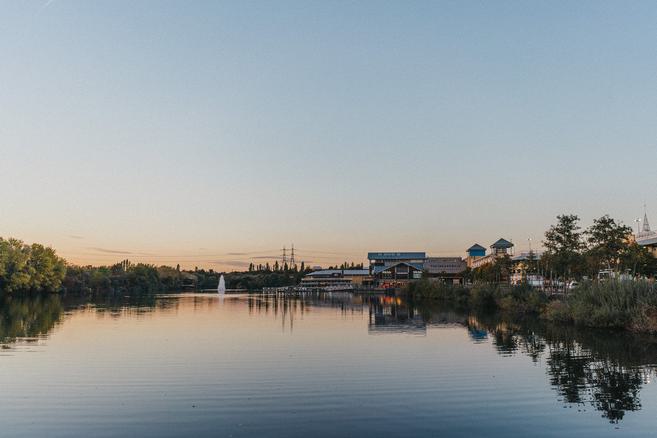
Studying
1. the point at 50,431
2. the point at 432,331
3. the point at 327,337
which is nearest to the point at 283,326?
the point at 327,337

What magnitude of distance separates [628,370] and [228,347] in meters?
20.2

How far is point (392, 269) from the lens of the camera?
161 metres

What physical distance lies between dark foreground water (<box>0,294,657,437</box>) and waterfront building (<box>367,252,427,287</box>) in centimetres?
12058

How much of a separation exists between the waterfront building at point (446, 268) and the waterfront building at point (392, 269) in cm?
295

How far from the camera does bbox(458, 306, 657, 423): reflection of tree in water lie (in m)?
17.6

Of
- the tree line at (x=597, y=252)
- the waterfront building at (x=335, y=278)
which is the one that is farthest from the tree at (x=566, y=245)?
the waterfront building at (x=335, y=278)

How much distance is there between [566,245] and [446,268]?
105m

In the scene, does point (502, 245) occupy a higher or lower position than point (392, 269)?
higher

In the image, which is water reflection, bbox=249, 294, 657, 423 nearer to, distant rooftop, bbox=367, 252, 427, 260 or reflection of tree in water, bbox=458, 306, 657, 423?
reflection of tree in water, bbox=458, 306, 657, 423

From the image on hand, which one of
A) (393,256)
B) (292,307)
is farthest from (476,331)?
(393,256)

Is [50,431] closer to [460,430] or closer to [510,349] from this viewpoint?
[460,430]

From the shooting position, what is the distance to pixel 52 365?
22953mm

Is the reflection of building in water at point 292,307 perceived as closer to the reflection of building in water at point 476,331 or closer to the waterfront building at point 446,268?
the reflection of building in water at point 476,331

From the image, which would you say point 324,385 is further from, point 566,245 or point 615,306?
point 566,245
